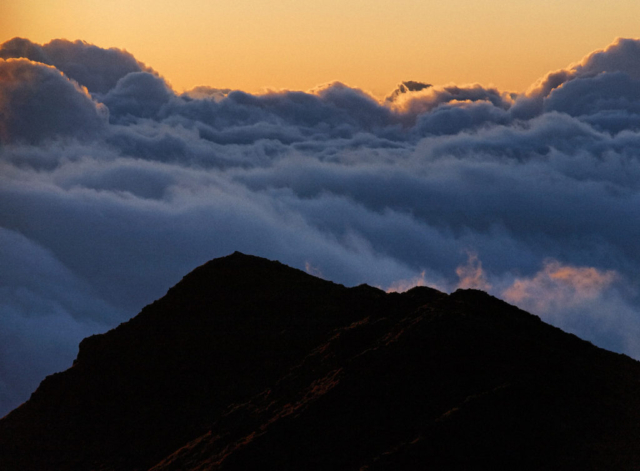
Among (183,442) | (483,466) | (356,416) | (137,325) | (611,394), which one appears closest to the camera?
(483,466)

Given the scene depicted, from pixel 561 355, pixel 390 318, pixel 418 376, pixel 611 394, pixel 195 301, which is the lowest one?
pixel 611 394

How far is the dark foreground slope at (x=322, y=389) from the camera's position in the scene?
61.8 ft

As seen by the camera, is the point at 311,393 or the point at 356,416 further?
the point at 311,393

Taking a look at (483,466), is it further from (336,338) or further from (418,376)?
(336,338)

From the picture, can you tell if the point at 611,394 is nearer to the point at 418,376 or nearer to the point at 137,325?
the point at 418,376

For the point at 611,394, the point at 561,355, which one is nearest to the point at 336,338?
the point at 561,355

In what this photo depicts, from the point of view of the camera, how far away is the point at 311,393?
22.2 m

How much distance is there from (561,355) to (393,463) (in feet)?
29.6

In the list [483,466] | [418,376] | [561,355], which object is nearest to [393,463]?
[483,466]

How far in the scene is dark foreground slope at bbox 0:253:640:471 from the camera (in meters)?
18.8

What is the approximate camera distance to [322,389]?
22.0 m

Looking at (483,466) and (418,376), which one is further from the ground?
(418,376)

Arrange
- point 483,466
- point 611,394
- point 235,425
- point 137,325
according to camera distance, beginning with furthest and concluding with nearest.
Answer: point 137,325 → point 235,425 → point 611,394 → point 483,466

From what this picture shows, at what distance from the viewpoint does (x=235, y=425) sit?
23062mm
